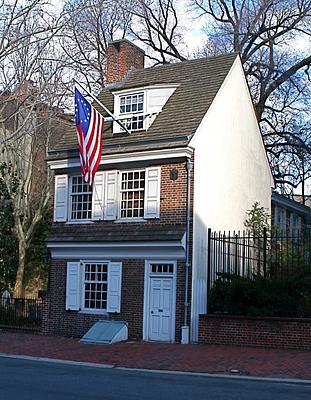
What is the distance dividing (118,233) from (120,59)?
9945 millimetres

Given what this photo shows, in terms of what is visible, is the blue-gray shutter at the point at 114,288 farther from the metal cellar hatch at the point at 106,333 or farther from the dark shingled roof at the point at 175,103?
the dark shingled roof at the point at 175,103

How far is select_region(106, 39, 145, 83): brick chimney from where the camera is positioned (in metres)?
29.7

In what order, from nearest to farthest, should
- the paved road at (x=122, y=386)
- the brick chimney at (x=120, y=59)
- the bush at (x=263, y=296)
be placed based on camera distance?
the paved road at (x=122, y=386), the bush at (x=263, y=296), the brick chimney at (x=120, y=59)

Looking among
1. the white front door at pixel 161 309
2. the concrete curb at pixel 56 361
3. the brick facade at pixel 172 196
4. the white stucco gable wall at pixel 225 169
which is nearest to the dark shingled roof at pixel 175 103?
the white stucco gable wall at pixel 225 169

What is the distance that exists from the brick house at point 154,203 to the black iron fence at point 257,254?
43 centimetres

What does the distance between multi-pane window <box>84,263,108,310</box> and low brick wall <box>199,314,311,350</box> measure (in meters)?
4.15

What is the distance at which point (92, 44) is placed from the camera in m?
38.8

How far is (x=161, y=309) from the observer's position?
72.3 ft

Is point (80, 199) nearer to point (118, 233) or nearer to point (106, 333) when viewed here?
point (118, 233)

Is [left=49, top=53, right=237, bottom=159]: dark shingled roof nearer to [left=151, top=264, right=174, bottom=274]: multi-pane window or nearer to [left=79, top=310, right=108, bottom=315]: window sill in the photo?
[left=151, top=264, right=174, bottom=274]: multi-pane window

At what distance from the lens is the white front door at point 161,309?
21.8 metres

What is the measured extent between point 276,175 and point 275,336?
2081 centimetres

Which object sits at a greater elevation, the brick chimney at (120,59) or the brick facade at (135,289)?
the brick chimney at (120,59)

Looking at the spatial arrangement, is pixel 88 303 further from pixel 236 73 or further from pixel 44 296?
pixel 236 73
